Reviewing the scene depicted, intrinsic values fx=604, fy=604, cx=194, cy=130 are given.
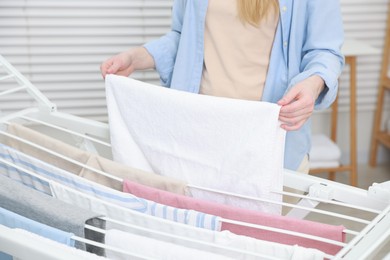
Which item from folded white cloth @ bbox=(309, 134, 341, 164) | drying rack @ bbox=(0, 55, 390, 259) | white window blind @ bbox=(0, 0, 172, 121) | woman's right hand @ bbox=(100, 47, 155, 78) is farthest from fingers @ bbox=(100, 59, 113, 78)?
folded white cloth @ bbox=(309, 134, 341, 164)

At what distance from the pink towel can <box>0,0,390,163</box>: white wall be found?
1.50 meters

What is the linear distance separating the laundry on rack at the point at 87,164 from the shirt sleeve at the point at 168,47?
31 centimetres

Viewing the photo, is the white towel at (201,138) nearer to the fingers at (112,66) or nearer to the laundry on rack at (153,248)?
the fingers at (112,66)

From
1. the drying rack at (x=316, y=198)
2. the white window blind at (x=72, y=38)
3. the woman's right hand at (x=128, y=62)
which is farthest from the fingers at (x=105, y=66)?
the white window blind at (x=72, y=38)

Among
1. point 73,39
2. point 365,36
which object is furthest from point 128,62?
point 365,36

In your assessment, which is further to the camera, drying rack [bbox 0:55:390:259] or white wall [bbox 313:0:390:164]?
white wall [bbox 313:0:390:164]

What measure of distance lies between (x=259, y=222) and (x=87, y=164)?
1.14 feet

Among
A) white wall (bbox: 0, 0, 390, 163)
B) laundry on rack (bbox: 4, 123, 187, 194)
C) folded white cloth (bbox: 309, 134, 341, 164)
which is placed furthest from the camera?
folded white cloth (bbox: 309, 134, 341, 164)

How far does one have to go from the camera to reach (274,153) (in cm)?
96

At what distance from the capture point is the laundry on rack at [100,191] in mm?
898

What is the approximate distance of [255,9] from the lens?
3.79ft

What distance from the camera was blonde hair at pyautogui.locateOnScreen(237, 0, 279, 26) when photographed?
45.4 inches

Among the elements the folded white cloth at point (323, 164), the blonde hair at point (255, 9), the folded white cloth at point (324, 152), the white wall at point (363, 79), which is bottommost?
the folded white cloth at point (323, 164)

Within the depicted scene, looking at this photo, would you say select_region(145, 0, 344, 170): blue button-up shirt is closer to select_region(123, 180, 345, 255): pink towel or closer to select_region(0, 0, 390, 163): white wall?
select_region(123, 180, 345, 255): pink towel
